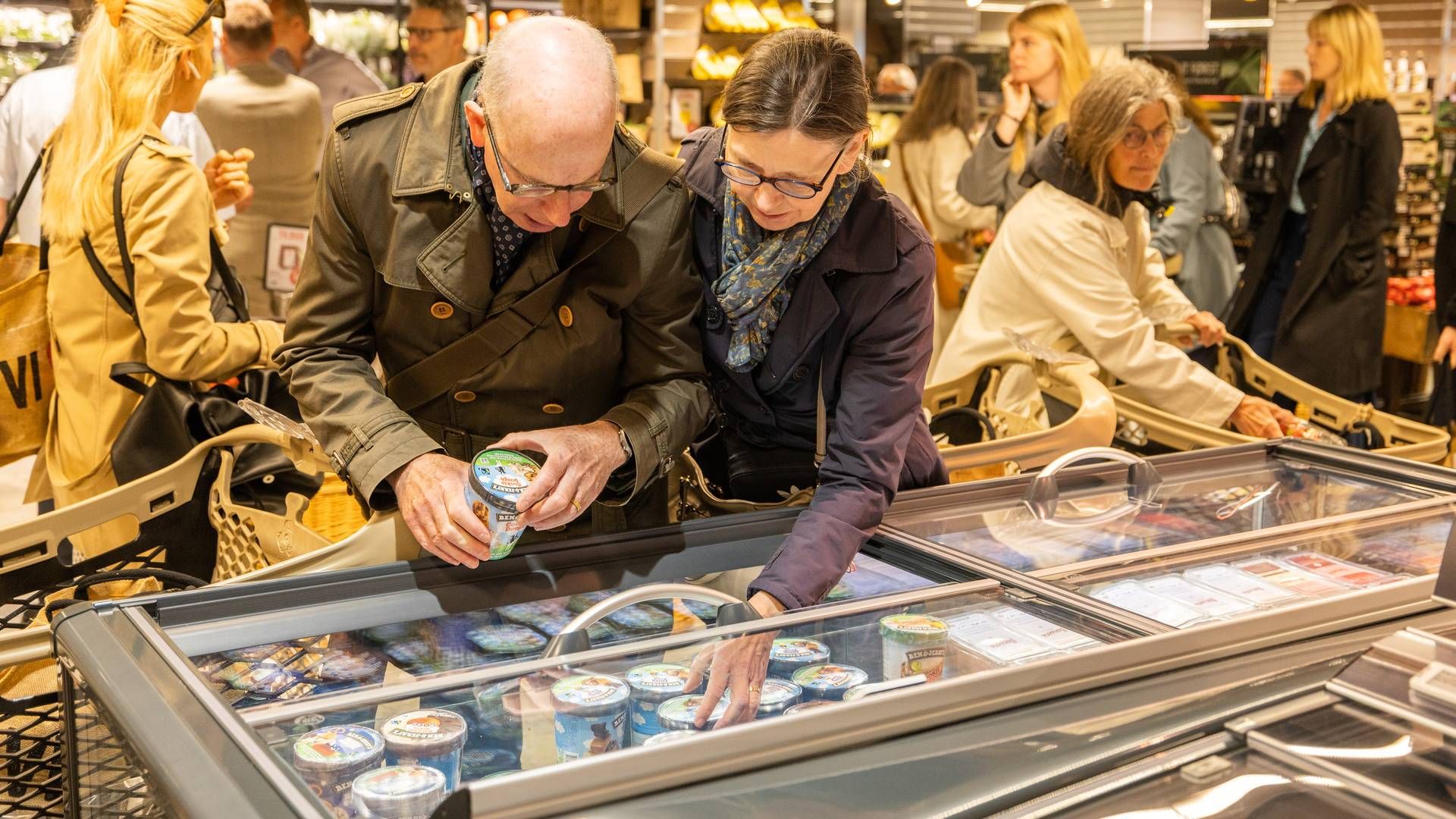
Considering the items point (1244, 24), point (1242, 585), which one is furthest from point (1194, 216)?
point (1244, 24)

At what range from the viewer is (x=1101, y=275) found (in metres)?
3.63

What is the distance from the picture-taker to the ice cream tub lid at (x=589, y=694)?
1.35 meters

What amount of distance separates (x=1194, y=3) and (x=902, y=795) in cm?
995

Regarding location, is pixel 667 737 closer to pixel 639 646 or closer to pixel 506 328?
pixel 639 646

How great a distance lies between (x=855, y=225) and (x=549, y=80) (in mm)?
594

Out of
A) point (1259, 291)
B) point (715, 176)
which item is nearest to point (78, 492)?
point (715, 176)

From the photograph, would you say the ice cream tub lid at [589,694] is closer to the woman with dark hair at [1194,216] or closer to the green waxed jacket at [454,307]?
the green waxed jacket at [454,307]

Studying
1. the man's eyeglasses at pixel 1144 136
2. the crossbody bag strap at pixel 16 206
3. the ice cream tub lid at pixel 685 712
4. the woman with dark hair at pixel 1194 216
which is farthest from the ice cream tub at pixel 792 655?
the woman with dark hair at pixel 1194 216

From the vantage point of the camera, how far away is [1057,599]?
5.52ft

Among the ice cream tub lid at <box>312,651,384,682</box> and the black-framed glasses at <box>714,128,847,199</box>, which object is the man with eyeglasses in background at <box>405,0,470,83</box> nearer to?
A: the black-framed glasses at <box>714,128,847,199</box>

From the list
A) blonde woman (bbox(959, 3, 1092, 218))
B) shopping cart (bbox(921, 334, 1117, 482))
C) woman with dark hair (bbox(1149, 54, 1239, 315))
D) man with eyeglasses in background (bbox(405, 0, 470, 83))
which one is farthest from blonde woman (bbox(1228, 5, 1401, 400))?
man with eyeglasses in background (bbox(405, 0, 470, 83))

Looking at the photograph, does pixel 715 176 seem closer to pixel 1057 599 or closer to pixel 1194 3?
pixel 1057 599

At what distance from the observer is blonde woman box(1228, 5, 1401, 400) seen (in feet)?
18.8

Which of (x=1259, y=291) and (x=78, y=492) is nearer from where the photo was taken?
(x=78, y=492)
